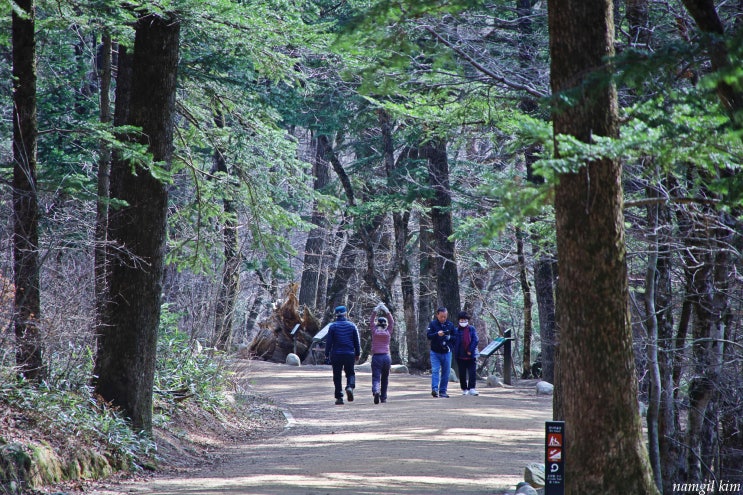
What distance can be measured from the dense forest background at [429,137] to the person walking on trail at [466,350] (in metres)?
3.77

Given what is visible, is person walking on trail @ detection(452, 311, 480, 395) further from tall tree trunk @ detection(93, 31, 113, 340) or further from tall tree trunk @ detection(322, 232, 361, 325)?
tall tree trunk @ detection(322, 232, 361, 325)

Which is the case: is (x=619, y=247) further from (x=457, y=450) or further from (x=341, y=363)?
(x=341, y=363)

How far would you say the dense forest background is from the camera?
587cm

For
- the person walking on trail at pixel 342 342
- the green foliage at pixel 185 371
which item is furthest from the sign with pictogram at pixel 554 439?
the person walking on trail at pixel 342 342

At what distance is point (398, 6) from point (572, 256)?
9.24 ft

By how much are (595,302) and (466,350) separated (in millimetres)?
11414

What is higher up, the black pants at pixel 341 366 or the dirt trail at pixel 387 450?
the black pants at pixel 341 366

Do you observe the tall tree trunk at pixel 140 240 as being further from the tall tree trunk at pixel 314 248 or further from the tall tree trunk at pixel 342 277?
the tall tree trunk at pixel 314 248

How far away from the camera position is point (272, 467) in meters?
10.2

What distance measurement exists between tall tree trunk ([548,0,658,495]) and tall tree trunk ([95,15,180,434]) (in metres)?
6.26

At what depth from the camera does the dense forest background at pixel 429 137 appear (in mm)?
5867

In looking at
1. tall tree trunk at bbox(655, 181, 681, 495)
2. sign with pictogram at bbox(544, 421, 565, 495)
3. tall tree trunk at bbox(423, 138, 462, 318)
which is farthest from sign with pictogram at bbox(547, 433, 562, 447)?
tall tree trunk at bbox(423, 138, 462, 318)

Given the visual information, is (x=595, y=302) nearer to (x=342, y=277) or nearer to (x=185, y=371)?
(x=185, y=371)

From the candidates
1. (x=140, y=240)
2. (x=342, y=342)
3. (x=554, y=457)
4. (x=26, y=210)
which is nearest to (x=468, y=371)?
(x=342, y=342)
